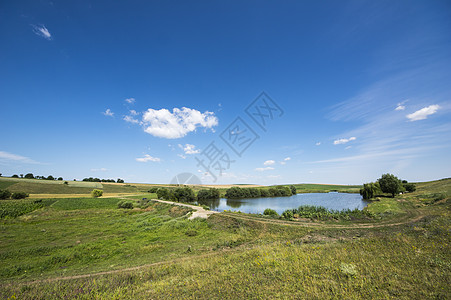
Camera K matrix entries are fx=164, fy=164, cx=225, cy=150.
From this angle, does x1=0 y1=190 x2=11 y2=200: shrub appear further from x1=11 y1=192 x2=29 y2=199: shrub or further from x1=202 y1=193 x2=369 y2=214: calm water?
x1=202 y1=193 x2=369 y2=214: calm water

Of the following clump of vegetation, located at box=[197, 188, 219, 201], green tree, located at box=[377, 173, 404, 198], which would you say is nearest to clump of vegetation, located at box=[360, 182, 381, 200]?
green tree, located at box=[377, 173, 404, 198]

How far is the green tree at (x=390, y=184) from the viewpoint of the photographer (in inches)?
2125

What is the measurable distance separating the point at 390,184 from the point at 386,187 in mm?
1928

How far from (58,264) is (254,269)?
58.7ft

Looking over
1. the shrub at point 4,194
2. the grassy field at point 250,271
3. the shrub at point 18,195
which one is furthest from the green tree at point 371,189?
the shrub at point 4,194

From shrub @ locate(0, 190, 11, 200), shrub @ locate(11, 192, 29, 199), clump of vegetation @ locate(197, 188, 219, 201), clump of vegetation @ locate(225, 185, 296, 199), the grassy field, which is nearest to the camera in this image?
the grassy field

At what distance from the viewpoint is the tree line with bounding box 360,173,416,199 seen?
54.4m

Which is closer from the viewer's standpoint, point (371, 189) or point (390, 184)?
point (390, 184)

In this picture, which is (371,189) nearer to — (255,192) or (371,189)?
(371,189)

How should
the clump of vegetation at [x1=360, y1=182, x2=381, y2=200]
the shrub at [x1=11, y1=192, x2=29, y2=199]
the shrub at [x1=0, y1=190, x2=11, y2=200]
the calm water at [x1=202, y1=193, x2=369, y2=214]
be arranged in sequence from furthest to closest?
the clump of vegetation at [x1=360, y1=182, x2=381, y2=200], the shrub at [x1=11, y1=192, x2=29, y2=199], the shrub at [x1=0, y1=190, x2=11, y2=200], the calm water at [x1=202, y1=193, x2=369, y2=214]

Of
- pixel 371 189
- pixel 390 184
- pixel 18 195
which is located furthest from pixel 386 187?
pixel 18 195

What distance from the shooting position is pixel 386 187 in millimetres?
56094

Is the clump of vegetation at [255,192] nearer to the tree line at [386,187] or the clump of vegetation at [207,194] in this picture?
the clump of vegetation at [207,194]

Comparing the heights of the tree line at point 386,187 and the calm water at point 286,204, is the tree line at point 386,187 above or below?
above
